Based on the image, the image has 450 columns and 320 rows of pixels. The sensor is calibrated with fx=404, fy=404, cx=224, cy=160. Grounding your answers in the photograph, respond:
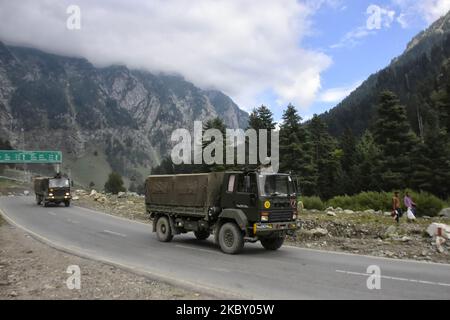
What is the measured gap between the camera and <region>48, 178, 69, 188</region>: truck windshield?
39566 millimetres

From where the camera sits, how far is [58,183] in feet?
131

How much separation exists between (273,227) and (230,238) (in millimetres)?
1591

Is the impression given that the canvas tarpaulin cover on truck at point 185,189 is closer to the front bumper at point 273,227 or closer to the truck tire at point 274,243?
the front bumper at point 273,227

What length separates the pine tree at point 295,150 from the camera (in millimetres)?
52719

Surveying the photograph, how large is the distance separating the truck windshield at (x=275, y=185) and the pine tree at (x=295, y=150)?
125 feet

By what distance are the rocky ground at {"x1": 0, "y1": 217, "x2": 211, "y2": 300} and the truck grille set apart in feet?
17.3

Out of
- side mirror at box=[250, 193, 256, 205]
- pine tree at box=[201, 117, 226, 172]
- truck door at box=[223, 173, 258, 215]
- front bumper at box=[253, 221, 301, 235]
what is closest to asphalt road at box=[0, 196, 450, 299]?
front bumper at box=[253, 221, 301, 235]

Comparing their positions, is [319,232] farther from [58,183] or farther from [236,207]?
[58,183]

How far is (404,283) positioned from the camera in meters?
9.59

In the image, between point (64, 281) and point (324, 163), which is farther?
point (324, 163)

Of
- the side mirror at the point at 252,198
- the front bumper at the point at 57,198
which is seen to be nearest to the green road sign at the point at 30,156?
the front bumper at the point at 57,198

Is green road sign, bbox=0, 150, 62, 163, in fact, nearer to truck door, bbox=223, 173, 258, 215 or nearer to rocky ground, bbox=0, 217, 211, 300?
rocky ground, bbox=0, 217, 211, 300

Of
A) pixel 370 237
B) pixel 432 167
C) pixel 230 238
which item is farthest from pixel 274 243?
pixel 432 167
